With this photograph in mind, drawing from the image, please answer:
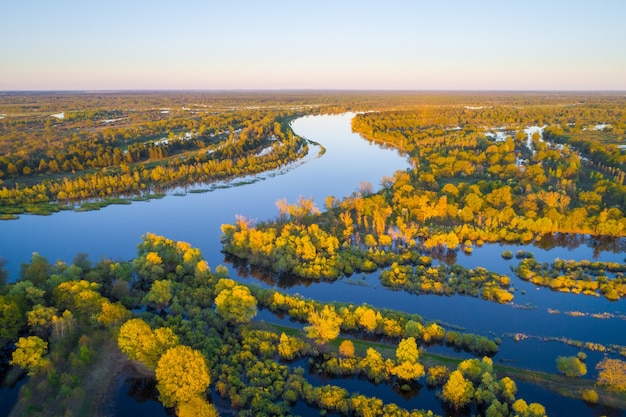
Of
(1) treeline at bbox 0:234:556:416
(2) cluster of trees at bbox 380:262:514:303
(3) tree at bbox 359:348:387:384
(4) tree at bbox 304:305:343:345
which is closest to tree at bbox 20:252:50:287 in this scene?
(1) treeline at bbox 0:234:556:416

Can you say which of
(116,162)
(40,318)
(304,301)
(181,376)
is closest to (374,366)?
(304,301)

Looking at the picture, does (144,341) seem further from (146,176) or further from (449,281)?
(146,176)

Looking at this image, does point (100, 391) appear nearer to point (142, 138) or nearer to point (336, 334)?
point (336, 334)

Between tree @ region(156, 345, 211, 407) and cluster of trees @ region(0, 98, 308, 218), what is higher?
cluster of trees @ region(0, 98, 308, 218)

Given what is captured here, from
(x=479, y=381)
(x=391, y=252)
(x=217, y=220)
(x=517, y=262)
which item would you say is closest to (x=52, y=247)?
(x=217, y=220)

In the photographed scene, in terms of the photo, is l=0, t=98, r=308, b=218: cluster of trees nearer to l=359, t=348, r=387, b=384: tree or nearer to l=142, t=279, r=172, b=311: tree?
l=142, t=279, r=172, b=311: tree

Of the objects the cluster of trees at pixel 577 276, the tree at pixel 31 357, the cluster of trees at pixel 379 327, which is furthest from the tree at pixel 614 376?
the tree at pixel 31 357
